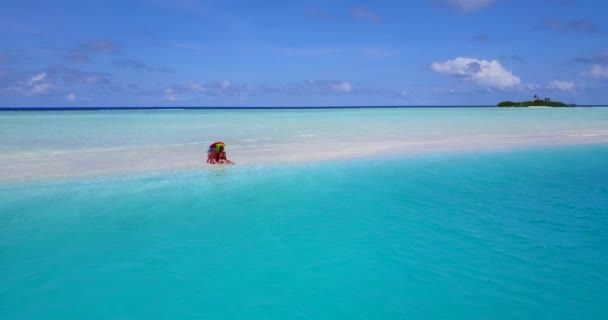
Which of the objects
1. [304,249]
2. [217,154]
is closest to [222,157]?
[217,154]

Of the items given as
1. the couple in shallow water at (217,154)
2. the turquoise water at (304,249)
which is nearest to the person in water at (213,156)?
the couple in shallow water at (217,154)

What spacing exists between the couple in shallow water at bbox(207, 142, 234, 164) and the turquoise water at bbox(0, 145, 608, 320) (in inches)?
104

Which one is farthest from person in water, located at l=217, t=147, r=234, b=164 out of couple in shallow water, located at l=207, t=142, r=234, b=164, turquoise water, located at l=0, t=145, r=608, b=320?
turquoise water, located at l=0, t=145, r=608, b=320

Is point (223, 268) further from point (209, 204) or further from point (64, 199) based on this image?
point (64, 199)

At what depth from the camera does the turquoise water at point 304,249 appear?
4.57 m

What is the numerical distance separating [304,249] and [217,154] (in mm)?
7796

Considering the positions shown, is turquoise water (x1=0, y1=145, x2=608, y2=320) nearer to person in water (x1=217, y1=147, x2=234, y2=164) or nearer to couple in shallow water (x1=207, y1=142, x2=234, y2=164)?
couple in shallow water (x1=207, y1=142, x2=234, y2=164)

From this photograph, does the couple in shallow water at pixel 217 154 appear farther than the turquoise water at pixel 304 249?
Yes

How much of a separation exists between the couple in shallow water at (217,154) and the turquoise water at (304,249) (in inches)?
104

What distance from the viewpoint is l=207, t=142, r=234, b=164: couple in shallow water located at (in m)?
13.1

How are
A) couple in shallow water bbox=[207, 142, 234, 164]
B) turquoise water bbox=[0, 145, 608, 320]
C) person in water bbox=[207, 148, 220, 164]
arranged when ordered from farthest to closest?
person in water bbox=[207, 148, 220, 164]
couple in shallow water bbox=[207, 142, 234, 164]
turquoise water bbox=[0, 145, 608, 320]

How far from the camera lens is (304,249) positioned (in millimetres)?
6117

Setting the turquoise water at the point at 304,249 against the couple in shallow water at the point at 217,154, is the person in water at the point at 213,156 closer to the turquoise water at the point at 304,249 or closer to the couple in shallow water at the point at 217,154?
the couple in shallow water at the point at 217,154

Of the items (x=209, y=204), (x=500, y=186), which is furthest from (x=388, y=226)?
(x=500, y=186)
